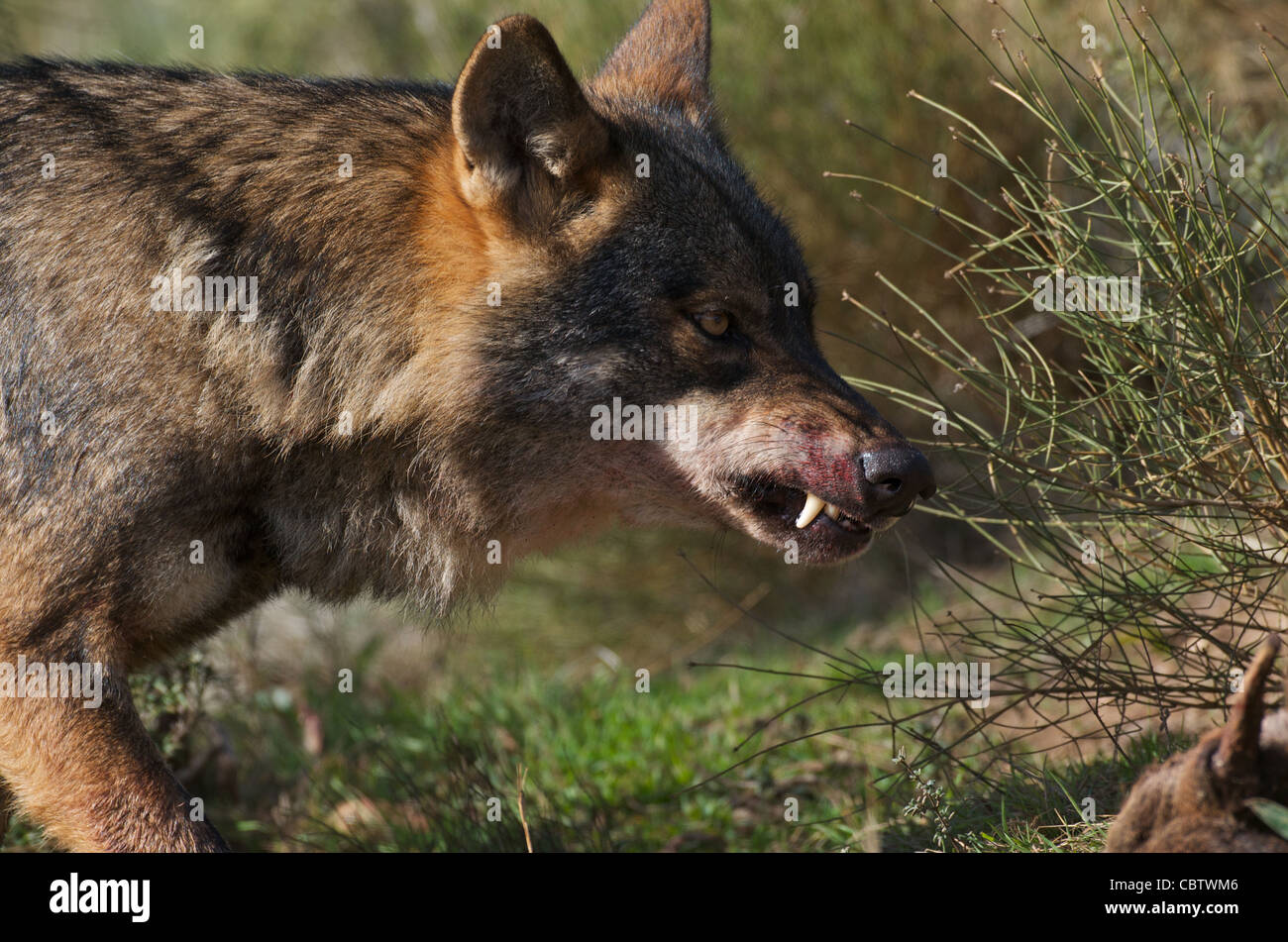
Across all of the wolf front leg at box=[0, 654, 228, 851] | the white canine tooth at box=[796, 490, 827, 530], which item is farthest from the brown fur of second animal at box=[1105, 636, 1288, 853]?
the wolf front leg at box=[0, 654, 228, 851]

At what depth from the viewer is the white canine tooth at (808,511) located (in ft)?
12.6

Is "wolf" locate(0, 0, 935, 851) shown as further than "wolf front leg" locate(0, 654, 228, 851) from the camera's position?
Yes

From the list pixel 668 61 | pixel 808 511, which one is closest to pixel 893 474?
pixel 808 511

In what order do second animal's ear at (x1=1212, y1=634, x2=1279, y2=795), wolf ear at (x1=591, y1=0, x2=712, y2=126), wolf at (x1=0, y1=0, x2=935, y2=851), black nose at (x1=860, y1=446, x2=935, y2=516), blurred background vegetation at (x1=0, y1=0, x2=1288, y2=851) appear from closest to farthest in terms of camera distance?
second animal's ear at (x1=1212, y1=634, x2=1279, y2=795) < wolf at (x1=0, y1=0, x2=935, y2=851) < black nose at (x1=860, y1=446, x2=935, y2=516) < wolf ear at (x1=591, y1=0, x2=712, y2=126) < blurred background vegetation at (x1=0, y1=0, x2=1288, y2=851)

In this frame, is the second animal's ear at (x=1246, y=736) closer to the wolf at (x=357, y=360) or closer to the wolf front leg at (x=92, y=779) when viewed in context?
the wolf at (x=357, y=360)

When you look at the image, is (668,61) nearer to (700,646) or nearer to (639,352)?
(639,352)

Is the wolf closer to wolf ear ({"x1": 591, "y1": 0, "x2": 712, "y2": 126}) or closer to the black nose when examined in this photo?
the black nose

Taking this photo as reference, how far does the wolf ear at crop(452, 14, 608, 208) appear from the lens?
355 centimetres

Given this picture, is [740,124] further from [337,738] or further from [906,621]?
[337,738]

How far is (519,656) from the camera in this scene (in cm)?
823

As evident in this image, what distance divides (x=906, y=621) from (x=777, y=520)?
384cm

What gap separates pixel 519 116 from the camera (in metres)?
3.74

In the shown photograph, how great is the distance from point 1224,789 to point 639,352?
1989 mm
